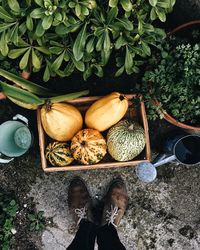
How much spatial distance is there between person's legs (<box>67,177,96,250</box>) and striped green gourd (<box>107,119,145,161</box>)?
1.67 ft

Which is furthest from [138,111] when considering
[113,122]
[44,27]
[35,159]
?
[44,27]

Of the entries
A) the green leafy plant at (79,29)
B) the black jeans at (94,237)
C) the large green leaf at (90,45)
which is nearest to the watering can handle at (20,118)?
the green leafy plant at (79,29)

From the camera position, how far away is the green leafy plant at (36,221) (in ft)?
10.4

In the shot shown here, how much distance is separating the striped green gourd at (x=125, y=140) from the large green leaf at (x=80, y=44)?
67 centimetres

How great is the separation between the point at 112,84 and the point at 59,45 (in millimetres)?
802

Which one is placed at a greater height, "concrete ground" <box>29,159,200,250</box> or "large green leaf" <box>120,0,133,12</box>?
"large green leaf" <box>120,0,133,12</box>

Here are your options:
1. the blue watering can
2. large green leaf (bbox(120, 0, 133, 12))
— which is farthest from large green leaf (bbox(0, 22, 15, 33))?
the blue watering can

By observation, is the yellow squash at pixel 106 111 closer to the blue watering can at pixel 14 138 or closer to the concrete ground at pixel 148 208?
the blue watering can at pixel 14 138

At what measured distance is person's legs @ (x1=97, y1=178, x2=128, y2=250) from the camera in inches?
116

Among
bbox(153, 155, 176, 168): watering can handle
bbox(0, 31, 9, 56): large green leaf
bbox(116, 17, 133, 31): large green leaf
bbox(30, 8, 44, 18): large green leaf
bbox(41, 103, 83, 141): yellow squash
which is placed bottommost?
bbox(153, 155, 176, 168): watering can handle

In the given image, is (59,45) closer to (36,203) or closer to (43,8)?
(43,8)

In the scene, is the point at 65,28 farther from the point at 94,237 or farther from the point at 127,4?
the point at 94,237

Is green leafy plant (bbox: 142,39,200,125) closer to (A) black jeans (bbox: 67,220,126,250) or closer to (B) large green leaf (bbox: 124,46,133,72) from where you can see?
(B) large green leaf (bbox: 124,46,133,72)

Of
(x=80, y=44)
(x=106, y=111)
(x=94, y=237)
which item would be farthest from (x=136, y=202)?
(x=80, y=44)
